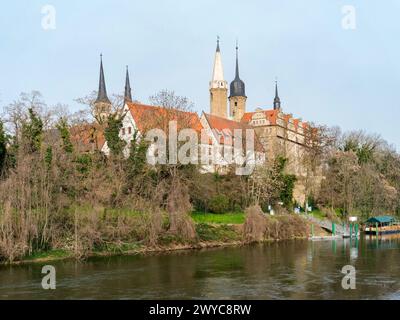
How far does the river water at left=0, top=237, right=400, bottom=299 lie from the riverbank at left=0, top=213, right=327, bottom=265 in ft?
4.27

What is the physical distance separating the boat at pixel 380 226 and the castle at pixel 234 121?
8244mm

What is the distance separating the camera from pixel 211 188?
47688 millimetres

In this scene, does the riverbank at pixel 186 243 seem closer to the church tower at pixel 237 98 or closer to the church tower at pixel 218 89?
the church tower at pixel 218 89

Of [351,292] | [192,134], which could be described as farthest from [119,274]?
[192,134]

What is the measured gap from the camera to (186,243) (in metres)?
39.6

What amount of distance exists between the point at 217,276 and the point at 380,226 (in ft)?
123

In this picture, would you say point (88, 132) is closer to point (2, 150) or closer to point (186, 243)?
point (2, 150)

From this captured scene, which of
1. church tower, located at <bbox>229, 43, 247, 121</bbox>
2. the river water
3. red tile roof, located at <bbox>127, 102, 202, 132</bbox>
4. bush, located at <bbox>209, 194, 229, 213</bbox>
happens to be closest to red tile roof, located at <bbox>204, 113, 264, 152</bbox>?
bush, located at <bbox>209, 194, 229, 213</bbox>

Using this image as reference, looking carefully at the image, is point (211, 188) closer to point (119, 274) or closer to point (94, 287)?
point (119, 274)

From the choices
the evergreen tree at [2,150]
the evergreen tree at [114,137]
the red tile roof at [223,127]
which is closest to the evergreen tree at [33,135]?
the evergreen tree at [2,150]

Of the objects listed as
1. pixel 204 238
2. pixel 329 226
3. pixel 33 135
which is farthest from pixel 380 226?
pixel 33 135

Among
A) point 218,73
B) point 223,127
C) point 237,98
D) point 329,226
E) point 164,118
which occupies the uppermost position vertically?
point 218,73

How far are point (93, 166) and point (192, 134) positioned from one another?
9.73 metres
